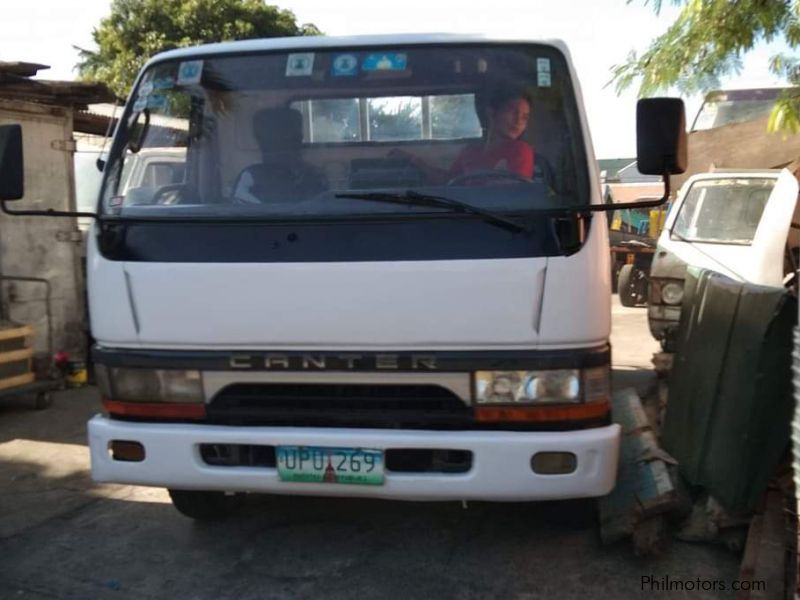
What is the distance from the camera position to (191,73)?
11.9 feet

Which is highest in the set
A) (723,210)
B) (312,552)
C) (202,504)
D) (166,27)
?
(166,27)

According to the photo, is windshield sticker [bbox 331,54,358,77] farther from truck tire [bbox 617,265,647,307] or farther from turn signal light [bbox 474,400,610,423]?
truck tire [bbox 617,265,647,307]

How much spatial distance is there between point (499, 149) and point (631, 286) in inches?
430

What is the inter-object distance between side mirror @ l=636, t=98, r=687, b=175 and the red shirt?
1.43ft

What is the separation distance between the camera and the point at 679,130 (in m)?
3.12

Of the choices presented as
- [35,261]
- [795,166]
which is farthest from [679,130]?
[35,261]

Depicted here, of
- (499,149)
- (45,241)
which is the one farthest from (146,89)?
(45,241)

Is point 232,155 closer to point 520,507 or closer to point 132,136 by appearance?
point 132,136

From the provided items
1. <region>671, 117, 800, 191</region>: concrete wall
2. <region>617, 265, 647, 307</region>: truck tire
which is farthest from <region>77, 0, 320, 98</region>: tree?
<region>671, 117, 800, 191</region>: concrete wall

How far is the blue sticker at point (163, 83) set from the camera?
366cm

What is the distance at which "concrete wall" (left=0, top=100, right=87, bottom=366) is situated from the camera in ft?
22.9

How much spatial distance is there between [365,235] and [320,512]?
1786 millimetres

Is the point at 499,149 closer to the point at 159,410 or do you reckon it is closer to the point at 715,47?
the point at 159,410

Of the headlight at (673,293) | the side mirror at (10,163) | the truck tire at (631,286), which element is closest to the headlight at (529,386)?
the side mirror at (10,163)
